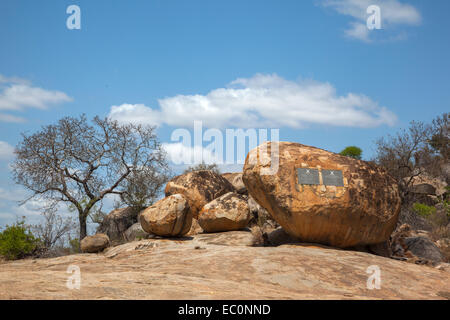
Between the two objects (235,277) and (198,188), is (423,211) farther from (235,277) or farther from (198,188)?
(235,277)

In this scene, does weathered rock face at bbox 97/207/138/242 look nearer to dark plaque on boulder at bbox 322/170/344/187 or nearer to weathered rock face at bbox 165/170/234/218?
weathered rock face at bbox 165/170/234/218

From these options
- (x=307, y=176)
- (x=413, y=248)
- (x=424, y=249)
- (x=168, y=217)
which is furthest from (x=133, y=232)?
(x=424, y=249)

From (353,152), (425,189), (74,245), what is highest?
(353,152)

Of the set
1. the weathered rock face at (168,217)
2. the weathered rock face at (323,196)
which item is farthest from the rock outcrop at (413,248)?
the weathered rock face at (168,217)

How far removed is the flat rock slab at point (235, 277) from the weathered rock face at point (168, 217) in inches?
70.4

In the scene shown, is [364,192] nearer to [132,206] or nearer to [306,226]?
[306,226]

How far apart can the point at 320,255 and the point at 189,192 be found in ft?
25.9

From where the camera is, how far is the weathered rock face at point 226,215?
1243 centimetres

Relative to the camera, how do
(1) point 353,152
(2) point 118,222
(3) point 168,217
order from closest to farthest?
(3) point 168,217 → (2) point 118,222 → (1) point 353,152

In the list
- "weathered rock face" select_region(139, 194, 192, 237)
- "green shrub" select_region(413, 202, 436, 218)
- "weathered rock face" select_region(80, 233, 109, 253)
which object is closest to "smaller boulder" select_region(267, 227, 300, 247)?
"weathered rock face" select_region(139, 194, 192, 237)

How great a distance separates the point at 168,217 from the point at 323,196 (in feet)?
14.7

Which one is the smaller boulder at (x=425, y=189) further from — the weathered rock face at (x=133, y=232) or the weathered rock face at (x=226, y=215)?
Result: the weathered rock face at (x=133, y=232)

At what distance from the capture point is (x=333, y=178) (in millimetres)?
9594

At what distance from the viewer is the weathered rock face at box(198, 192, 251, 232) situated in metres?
12.4
